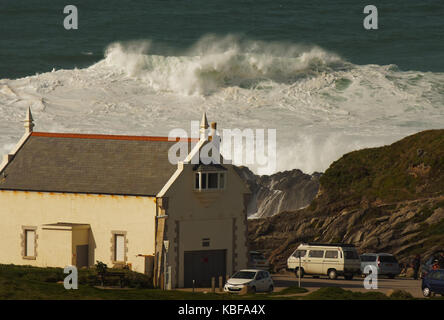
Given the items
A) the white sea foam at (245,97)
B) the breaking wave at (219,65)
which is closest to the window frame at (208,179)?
the white sea foam at (245,97)

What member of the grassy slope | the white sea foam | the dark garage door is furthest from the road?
the white sea foam

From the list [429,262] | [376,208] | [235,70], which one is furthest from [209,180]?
[235,70]

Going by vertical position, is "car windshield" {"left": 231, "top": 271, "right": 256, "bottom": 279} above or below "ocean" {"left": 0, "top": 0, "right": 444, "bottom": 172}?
below

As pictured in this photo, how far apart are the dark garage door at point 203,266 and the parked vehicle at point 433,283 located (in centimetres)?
1148

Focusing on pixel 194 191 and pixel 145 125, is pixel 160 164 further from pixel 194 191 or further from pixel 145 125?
pixel 145 125

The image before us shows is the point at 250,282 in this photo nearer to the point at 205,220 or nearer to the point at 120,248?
the point at 205,220

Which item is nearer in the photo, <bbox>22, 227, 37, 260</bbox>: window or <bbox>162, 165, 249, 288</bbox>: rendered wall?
<bbox>162, 165, 249, 288</bbox>: rendered wall

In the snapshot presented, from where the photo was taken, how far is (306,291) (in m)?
63.2

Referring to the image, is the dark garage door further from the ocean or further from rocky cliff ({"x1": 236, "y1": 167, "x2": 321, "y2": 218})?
the ocean

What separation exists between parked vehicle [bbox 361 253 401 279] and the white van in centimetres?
125

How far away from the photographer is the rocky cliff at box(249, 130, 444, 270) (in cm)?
8044

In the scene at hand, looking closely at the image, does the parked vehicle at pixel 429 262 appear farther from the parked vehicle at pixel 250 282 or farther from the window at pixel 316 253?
the parked vehicle at pixel 250 282

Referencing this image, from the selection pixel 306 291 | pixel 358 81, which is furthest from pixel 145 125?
pixel 306 291

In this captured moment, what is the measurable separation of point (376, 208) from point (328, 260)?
1078 cm
